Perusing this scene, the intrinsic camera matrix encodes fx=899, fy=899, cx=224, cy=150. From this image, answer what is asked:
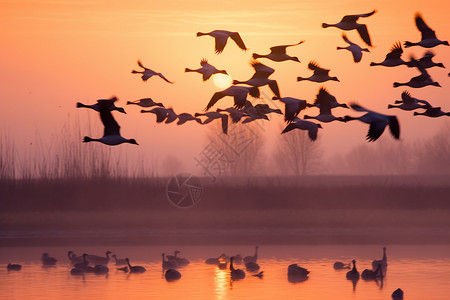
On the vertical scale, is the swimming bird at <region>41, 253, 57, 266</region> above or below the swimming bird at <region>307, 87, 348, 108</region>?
below

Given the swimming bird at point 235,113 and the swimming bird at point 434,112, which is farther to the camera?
the swimming bird at point 235,113

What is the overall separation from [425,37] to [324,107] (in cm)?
278

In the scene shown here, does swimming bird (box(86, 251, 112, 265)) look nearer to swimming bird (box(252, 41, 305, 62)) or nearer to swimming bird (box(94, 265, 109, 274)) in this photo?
swimming bird (box(94, 265, 109, 274))

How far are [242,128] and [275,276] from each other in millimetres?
80671

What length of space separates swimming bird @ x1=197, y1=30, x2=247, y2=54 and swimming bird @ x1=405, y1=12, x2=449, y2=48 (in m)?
3.85

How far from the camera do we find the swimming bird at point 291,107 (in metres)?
19.0

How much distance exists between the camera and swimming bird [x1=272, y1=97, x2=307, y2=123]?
62.5ft

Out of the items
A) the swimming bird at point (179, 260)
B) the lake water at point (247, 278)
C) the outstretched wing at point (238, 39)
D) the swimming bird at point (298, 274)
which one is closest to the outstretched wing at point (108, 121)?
the outstretched wing at point (238, 39)

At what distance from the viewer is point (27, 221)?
41.1 m

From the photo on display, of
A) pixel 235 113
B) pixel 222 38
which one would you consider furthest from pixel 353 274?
pixel 222 38

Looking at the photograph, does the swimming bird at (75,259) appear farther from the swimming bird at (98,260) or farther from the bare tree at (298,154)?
the bare tree at (298,154)

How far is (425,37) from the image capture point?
67.0ft

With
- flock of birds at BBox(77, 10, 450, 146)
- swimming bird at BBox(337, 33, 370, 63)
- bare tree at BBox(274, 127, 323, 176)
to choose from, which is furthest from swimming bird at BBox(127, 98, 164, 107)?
bare tree at BBox(274, 127, 323, 176)

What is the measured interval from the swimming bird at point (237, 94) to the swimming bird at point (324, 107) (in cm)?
163
